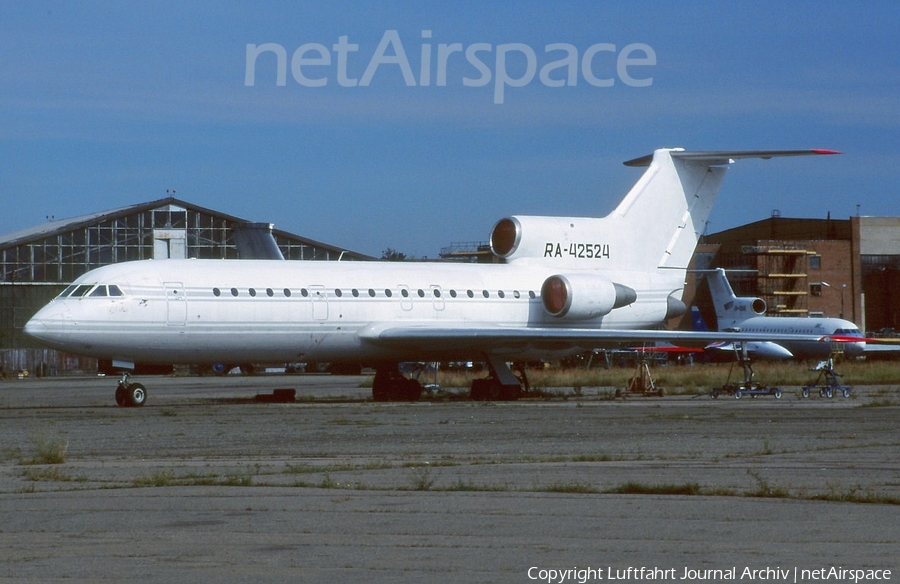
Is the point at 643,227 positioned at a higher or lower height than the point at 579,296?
higher

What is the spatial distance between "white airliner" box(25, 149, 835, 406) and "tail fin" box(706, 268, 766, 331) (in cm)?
3952

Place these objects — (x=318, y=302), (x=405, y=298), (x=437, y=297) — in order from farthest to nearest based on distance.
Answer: (x=437, y=297), (x=405, y=298), (x=318, y=302)

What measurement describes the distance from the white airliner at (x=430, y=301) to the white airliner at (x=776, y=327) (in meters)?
17.9

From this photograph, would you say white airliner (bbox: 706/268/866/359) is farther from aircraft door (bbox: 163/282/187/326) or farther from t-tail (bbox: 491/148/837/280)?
aircraft door (bbox: 163/282/187/326)

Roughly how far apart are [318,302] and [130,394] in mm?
5199

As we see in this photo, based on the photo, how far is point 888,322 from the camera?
108 metres

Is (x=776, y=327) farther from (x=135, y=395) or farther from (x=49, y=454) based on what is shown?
(x=49, y=454)

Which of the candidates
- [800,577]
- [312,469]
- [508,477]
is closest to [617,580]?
[800,577]

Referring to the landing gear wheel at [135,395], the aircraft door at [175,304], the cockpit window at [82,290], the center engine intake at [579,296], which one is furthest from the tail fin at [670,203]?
the cockpit window at [82,290]

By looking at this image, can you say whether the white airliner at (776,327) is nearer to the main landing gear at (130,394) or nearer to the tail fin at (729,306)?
the tail fin at (729,306)

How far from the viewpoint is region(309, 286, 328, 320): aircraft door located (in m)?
31.3

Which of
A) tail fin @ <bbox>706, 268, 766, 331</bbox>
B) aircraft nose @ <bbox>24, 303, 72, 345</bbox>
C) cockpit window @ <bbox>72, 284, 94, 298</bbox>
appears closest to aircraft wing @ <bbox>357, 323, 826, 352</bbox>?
cockpit window @ <bbox>72, 284, 94, 298</bbox>

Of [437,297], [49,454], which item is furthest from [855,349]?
[49,454]

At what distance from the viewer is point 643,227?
124ft
